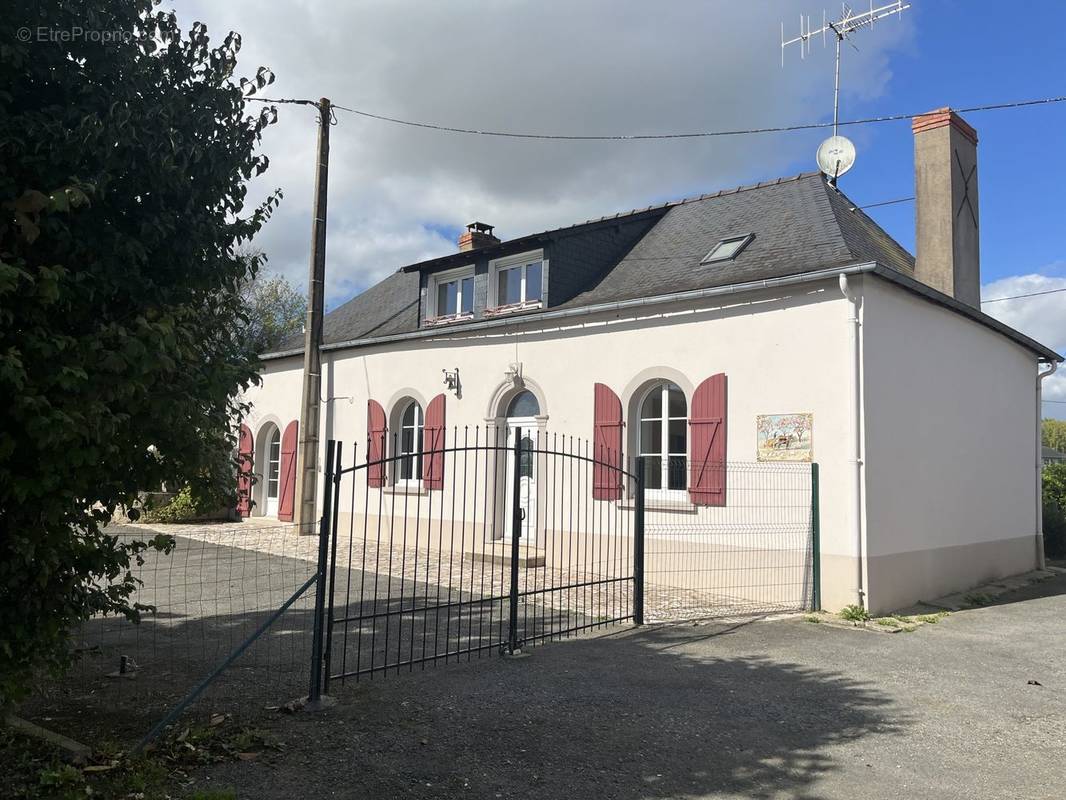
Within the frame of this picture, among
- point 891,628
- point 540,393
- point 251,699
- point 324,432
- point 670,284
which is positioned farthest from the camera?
point 324,432

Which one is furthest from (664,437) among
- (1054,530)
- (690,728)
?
(1054,530)

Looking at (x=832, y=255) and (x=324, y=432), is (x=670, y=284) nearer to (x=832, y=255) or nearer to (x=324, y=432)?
(x=832, y=255)

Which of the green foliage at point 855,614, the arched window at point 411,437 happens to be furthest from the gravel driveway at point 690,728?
the arched window at point 411,437

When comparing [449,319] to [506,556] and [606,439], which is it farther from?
[506,556]

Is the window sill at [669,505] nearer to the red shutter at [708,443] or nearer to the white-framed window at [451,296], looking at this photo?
the red shutter at [708,443]

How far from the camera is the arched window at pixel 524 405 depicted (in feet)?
44.4

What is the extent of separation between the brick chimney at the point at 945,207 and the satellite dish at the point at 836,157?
1.09m

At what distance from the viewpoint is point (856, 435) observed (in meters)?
9.42

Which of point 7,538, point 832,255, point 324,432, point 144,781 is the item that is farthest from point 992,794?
point 324,432

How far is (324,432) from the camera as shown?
56.7 ft

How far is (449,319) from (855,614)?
8.92m

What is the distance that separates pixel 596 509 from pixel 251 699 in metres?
7.22

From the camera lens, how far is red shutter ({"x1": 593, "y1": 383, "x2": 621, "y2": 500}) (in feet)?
38.5

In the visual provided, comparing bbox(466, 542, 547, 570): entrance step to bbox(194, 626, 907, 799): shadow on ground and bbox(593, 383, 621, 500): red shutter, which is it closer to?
bbox(593, 383, 621, 500): red shutter
